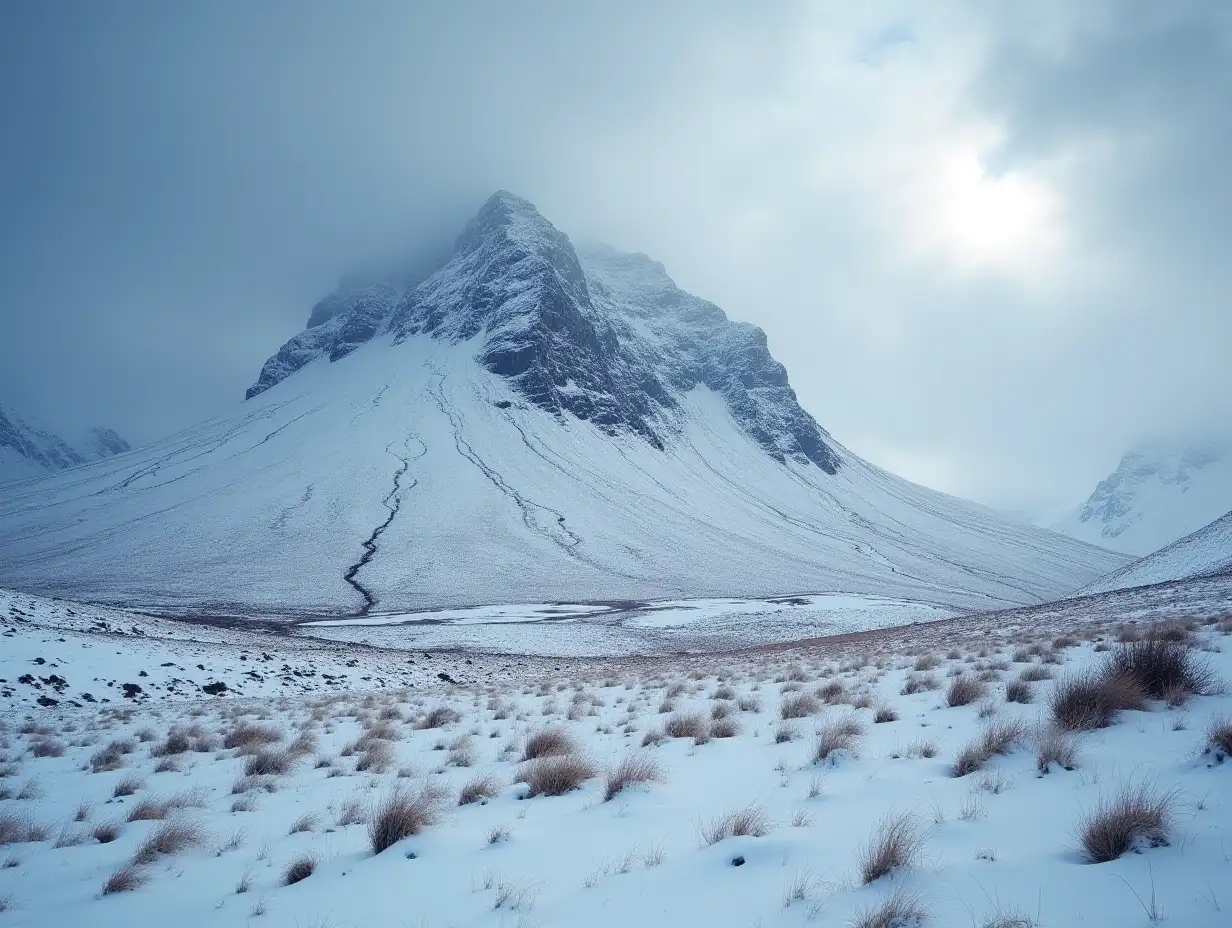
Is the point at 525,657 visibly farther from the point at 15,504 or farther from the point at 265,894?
the point at 15,504

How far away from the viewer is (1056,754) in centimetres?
468

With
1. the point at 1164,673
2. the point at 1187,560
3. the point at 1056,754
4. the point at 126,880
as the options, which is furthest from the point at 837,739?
the point at 1187,560

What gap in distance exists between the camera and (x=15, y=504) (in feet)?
360

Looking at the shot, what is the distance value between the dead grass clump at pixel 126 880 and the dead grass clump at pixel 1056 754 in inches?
299

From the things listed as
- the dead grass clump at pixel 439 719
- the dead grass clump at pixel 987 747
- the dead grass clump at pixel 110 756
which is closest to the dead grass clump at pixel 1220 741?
the dead grass clump at pixel 987 747

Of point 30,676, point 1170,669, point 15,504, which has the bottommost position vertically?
point 15,504

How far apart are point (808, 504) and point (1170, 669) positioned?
153m

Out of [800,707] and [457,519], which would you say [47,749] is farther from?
[457,519]

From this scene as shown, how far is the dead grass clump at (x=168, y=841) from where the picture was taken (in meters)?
5.24

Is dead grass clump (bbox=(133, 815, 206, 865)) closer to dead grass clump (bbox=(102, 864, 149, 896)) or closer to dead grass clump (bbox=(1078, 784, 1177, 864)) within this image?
dead grass clump (bbox=(102, 864, 149, 896))

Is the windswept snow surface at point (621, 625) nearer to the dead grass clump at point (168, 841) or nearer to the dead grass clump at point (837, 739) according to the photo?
the dead grass clump at point (837, 739)

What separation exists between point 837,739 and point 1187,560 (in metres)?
41.2

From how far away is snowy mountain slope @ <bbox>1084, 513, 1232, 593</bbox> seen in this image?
98.2 feet

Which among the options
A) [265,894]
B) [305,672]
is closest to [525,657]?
[305,672]
